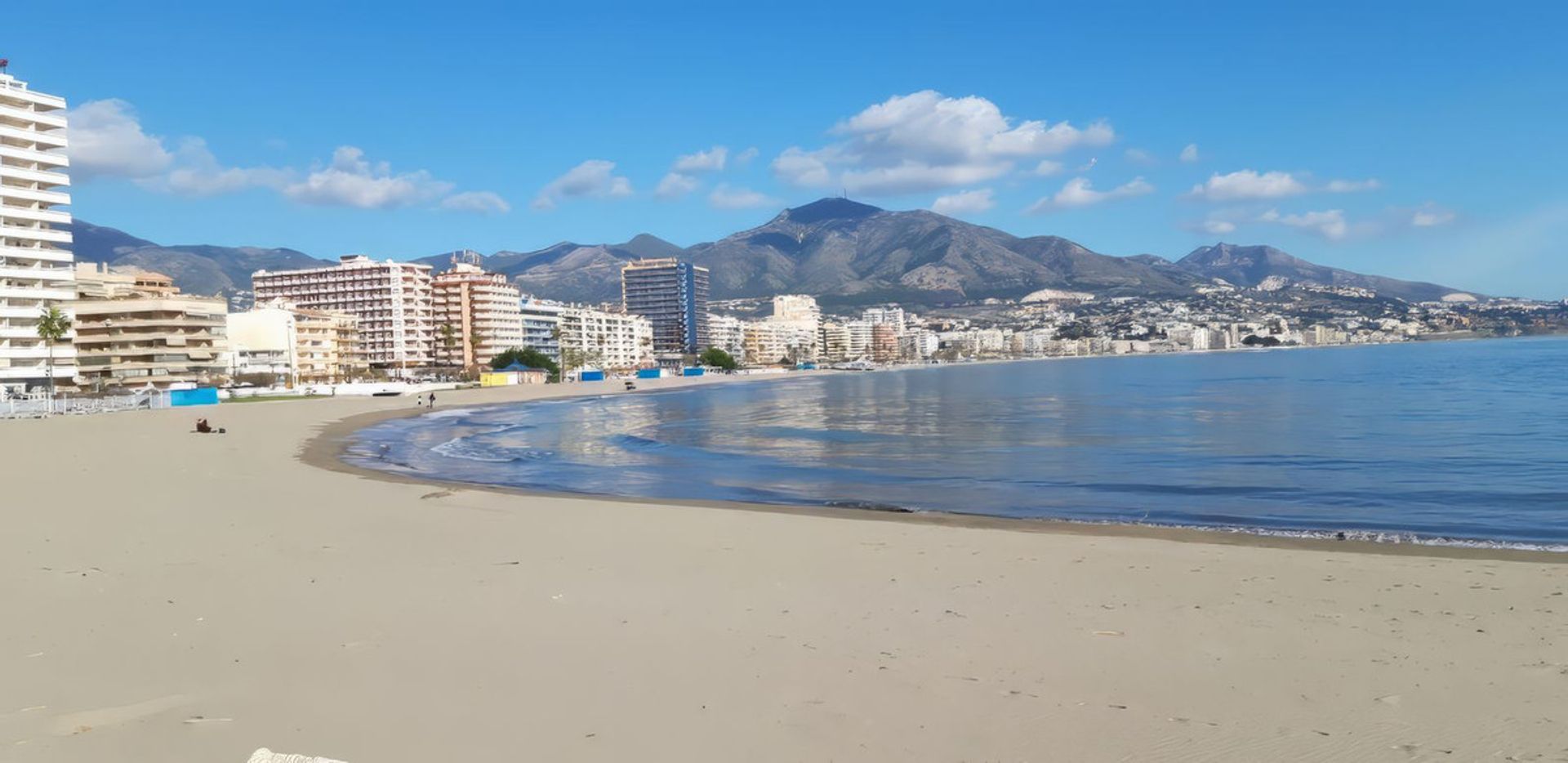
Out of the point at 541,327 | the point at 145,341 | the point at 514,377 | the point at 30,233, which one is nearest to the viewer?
the point at 30,233

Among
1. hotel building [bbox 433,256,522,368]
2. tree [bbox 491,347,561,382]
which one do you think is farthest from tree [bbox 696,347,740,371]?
tree [bbox 491,347,561,382]

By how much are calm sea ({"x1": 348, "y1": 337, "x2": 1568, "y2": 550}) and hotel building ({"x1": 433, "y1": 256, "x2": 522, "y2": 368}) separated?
307 feet

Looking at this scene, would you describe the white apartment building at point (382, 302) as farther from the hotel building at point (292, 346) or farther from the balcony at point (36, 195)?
the balcony at point (36, 195)

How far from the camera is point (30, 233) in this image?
2350 inches

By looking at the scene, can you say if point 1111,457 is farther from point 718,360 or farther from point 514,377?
point 718,360

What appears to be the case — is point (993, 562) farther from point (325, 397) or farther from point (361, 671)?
point (325, 397)

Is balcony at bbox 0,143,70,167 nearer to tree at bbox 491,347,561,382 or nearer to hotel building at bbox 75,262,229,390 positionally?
hotel building at bbox 75,262,229,390

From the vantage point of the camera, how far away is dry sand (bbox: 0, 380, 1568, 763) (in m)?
4.51

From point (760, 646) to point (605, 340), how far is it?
170 metres

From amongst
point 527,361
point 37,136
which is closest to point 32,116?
point 37,136

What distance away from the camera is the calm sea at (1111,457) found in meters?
14.1

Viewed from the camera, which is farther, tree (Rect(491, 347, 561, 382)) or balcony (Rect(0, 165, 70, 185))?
tree (Rect(491, 347, 561, 382))

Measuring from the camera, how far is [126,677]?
537 centimetres

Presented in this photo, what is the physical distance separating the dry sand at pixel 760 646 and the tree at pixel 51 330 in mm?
57540
